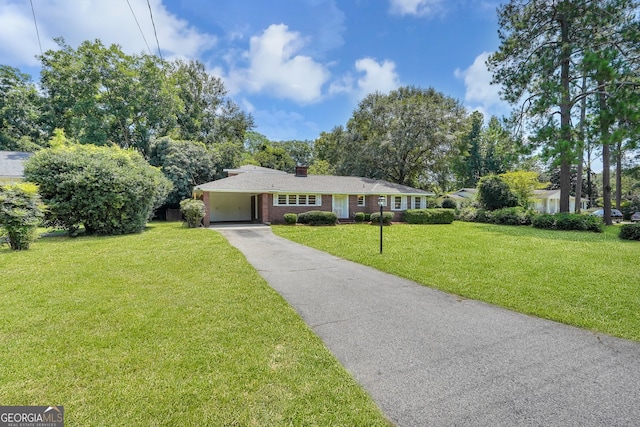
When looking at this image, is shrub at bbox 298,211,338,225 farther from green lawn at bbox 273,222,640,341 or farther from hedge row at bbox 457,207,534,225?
hedge row at bbox 457,207,534,225

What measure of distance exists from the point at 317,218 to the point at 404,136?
14.1 meters

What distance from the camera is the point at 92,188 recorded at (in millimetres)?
12086

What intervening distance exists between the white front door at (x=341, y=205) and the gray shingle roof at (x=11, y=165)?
72.2 ft

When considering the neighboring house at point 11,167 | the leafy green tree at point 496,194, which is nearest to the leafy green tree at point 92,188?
the neighboring house at point 11,167

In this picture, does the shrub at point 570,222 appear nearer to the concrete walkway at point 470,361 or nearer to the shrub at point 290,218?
the shrub at point 290,218

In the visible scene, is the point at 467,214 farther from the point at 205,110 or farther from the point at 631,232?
the point at 205,110

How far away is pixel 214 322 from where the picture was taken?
3.98 m

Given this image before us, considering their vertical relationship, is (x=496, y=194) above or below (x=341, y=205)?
above

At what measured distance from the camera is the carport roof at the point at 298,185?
1842cm

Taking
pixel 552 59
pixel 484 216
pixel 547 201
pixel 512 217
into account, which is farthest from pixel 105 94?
pixel 547 201

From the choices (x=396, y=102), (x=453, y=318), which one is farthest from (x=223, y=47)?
(x=396, y=102)

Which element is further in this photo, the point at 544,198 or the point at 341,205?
the point at 544,198

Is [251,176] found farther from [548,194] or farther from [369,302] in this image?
[548,194]

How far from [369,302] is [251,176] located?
1797 centimetres
